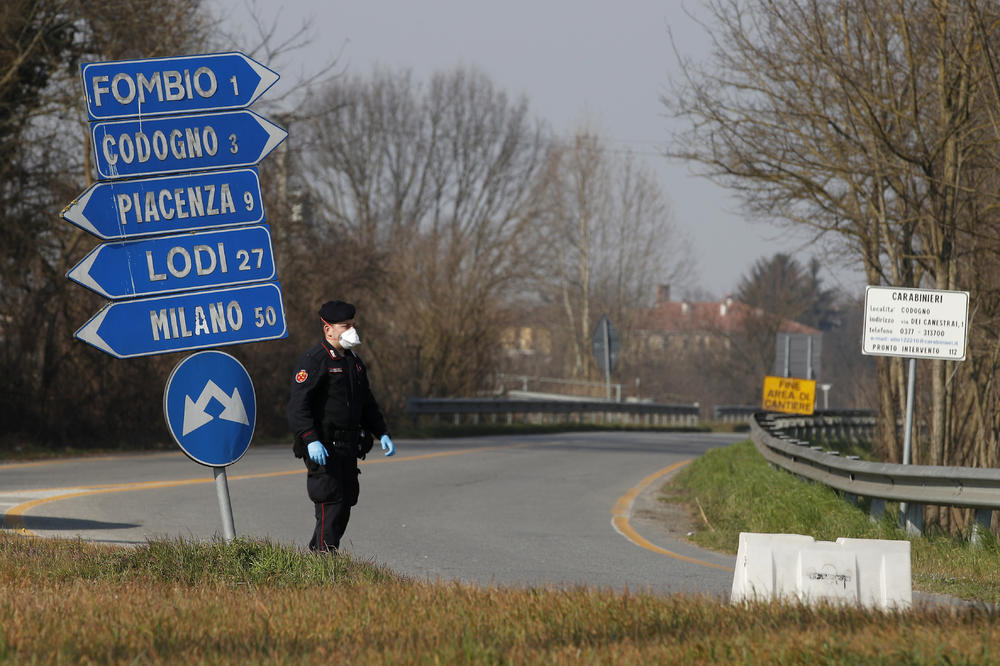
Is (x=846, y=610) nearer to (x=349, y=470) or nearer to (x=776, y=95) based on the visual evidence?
(x=349, y=470)

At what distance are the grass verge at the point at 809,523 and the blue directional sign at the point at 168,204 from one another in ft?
16.5

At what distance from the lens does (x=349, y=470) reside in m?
7.69

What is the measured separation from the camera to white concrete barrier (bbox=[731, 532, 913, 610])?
5.95 m

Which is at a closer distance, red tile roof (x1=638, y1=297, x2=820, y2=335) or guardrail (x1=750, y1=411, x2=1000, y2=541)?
guardrail (x1=750, y1=411, x2=1000, y2=541)

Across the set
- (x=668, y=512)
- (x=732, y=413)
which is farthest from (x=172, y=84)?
(x=732, y=413)

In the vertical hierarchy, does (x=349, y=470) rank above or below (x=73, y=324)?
below

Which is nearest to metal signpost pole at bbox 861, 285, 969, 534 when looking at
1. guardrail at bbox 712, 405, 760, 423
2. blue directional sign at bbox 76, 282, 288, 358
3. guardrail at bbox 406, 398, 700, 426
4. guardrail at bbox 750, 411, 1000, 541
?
guardrail at bbox 750, 411, 1000, 541

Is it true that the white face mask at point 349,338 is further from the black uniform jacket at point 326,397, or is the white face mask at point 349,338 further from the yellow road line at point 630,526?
the yellow road line at point 630,526

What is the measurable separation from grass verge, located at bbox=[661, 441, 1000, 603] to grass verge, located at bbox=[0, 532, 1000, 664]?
2.94m

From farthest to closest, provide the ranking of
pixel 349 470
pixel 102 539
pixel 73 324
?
pixel 73 324, pixel 102 539, pixel 349 470

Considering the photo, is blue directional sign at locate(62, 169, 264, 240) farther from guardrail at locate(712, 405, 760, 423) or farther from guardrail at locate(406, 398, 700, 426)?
guardrail at locate(712, 405, 760, 423)

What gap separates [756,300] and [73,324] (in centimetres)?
6914

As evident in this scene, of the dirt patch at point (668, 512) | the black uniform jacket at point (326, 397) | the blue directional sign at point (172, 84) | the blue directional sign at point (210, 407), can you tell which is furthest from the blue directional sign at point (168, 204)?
the dirt patch at point (668, 512)

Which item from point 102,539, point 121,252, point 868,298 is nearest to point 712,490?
point 868,298
